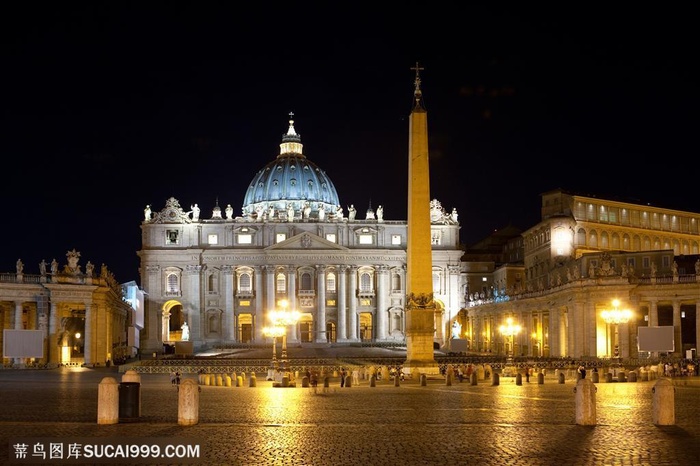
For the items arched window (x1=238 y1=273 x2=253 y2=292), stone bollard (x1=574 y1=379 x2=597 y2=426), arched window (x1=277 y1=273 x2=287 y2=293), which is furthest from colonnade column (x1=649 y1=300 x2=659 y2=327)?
arched window (x1=238 y1=273 x2=253 y2=292)

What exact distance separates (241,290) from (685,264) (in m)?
57.4

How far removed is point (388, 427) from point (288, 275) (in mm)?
92909

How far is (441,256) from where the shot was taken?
379 ft

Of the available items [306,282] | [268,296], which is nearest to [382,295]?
[306,282]

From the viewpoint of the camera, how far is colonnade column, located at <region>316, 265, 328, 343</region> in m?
113

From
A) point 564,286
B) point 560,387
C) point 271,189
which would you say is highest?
point 271,189

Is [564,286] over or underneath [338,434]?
over

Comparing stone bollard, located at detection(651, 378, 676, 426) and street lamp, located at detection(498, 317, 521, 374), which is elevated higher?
street lamp, located at detection(498, 317, 521, 374)

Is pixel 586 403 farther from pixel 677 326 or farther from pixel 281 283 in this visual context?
pixel 281 283

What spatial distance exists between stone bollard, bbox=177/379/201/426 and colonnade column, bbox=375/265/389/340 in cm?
9392

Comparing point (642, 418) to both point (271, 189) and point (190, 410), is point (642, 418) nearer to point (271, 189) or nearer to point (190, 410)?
point (190, 410)

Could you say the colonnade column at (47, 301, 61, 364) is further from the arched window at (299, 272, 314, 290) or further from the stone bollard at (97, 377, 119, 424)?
the arched window at (299, 272, 314, 290)

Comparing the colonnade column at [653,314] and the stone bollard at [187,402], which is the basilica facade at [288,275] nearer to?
the colonnade column at [653,314]

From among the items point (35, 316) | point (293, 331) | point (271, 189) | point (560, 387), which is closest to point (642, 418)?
point (560, 387)
